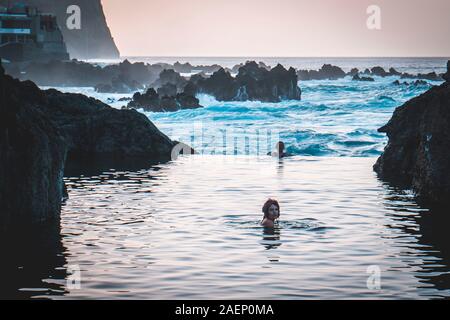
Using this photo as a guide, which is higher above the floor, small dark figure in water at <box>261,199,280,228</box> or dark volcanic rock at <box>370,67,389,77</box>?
dark volcanic rock at <box>370,67,389,77</box>

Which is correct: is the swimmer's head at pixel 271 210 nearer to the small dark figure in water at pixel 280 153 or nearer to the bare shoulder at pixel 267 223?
the bare shoulder at pixel 267 223

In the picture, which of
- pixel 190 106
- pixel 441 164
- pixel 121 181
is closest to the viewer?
pixel 441 164

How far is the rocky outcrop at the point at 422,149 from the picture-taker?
26992 millimetres

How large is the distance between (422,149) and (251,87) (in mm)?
59563

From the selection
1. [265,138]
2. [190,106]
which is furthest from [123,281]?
[190,106]

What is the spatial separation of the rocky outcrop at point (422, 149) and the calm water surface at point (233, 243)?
0.83 metres

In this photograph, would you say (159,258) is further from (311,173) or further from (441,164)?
(311,173)

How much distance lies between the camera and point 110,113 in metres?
43.0

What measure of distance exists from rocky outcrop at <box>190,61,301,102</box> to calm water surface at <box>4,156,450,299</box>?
55.3m

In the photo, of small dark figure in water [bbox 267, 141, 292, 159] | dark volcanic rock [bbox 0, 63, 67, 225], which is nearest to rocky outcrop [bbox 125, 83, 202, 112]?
small dark figure in water [bbox 267, 141, 292, 159]

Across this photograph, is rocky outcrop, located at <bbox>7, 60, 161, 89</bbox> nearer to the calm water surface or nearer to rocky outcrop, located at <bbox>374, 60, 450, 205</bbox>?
rocky outcrop, located at <bbox>374, 60, 450, 205</bbox>

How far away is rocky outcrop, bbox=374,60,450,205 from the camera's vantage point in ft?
88.6

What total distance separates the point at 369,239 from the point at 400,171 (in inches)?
496

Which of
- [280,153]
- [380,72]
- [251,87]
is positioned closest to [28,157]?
[280,153]
